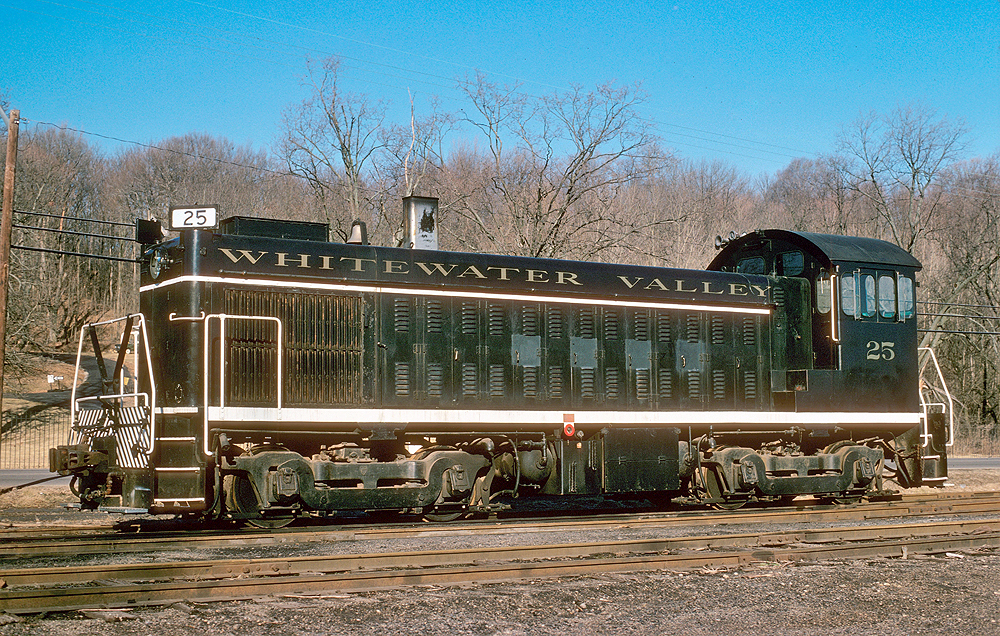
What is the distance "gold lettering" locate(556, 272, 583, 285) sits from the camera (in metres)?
11.9

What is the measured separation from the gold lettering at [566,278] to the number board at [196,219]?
4368mm

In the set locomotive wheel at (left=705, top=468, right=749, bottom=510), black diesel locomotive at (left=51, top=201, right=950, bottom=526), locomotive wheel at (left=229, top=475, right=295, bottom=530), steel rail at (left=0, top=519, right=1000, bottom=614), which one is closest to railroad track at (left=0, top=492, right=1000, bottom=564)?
locomotive wheel at (left=229, top=475, right=295, bottom=530)

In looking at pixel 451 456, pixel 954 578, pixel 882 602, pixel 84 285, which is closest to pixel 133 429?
pixel 451 456

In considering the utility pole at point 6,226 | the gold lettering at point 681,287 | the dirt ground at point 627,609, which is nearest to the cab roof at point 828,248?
the gold lettering at point 681,287

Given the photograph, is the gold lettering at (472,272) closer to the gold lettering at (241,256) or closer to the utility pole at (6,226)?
the gold lettering at (241,256)

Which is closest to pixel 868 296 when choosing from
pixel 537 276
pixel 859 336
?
pixel 859 336

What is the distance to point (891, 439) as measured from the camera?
1345cm

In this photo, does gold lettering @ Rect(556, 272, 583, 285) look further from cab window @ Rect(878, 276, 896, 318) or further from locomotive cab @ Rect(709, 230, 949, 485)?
cab window @ Rect(878, 276, 896, 318)

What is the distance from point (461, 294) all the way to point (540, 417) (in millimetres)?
1856

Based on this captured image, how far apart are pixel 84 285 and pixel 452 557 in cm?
4362

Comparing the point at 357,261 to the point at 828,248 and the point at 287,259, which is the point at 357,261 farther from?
the point at 828,248

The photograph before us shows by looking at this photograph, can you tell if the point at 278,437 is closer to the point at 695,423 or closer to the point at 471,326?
the point at 471,326

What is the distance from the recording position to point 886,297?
13141mm

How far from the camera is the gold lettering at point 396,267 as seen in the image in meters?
10.9
